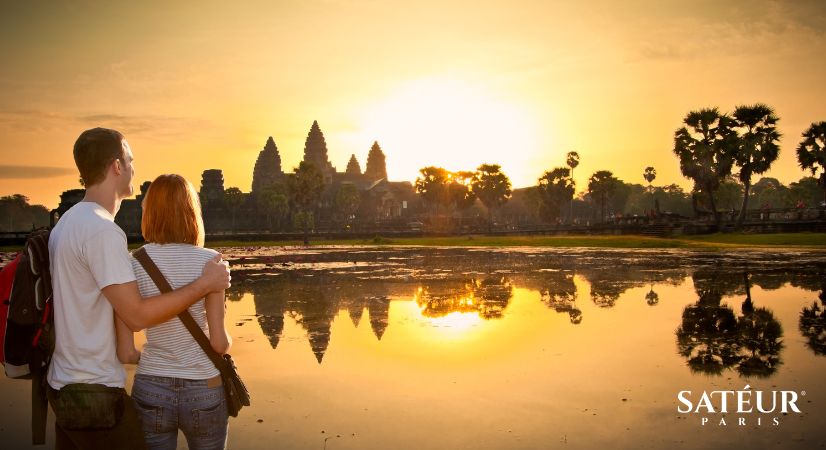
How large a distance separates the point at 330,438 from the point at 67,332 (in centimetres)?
298

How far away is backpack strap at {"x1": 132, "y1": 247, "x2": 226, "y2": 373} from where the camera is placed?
3.20m

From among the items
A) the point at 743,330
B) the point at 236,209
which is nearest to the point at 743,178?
the point at 743,330

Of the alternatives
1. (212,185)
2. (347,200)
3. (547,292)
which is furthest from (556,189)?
(547,292)

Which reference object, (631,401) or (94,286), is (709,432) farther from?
(94,286)

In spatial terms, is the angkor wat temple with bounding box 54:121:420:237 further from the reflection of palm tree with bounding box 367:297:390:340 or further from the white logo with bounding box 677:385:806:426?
the white logo with bounding box 677:385:806:426

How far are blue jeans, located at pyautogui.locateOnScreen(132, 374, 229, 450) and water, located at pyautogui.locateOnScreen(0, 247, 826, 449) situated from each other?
224cm

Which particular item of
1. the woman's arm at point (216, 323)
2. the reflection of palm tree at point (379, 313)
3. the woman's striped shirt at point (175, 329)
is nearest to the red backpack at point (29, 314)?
the woman's striped shirt at point (175, 329)

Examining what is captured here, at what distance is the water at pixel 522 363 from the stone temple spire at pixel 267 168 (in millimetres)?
113137

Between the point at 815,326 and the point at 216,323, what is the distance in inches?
391

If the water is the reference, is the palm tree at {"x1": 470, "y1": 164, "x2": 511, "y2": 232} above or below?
above

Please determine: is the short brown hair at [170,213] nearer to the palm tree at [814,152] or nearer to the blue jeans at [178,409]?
the blue jeans at [178,409]

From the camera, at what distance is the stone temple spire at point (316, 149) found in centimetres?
12912

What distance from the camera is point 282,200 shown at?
4232 inches

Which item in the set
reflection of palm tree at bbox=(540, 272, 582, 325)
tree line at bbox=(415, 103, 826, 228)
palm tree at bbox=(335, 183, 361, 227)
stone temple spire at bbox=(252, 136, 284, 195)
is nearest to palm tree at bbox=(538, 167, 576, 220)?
tree line at bbox=(415, 103, 826, 228)
